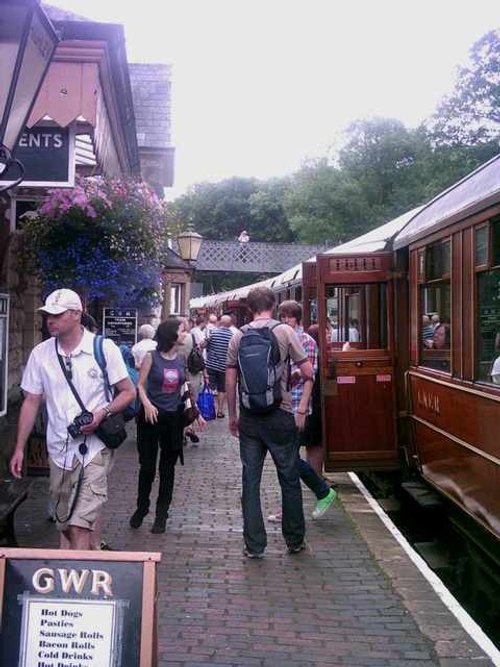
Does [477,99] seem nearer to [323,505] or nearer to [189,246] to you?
[189,246]

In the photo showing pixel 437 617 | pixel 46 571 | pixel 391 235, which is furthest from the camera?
pixel 391 235

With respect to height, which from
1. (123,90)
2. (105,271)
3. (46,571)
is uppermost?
(123,90)

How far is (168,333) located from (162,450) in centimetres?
95

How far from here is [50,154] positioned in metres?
6.39

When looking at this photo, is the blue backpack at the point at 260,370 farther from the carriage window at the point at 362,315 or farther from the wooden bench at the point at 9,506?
the carriage window at the point at 362,315

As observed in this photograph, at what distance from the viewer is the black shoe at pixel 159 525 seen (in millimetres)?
6559

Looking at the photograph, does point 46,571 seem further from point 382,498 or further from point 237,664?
point 382,498

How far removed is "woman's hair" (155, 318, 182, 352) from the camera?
6590 mm

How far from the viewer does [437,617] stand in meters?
4.69

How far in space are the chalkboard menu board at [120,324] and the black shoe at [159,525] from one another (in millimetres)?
6802

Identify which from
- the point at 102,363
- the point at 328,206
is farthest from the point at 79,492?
the point at 328,206

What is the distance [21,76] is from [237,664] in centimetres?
322

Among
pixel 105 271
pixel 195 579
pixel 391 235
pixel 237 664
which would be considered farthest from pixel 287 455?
pixel 391 235

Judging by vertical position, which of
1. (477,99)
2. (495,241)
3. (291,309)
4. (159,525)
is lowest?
(159,525)
